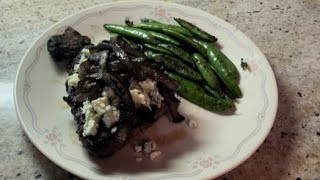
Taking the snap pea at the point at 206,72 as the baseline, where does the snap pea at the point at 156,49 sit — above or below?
above

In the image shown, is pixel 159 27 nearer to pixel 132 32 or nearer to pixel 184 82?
pixel 132 32

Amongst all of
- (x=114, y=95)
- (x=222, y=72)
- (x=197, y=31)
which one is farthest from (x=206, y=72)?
(x=114, y=95)

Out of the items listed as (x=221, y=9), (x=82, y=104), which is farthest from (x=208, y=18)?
(x=82, y=104)

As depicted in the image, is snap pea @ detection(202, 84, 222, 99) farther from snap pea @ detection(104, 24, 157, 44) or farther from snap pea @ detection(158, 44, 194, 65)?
snap pea @ detection(104, 24, 157, 44)

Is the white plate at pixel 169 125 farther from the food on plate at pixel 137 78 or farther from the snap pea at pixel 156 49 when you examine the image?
the snap pea at pixel 156 49

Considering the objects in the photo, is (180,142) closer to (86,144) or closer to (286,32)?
(86,144)

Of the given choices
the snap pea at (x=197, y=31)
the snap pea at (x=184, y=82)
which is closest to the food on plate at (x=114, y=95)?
the snap pea at (x=184, y=82)
